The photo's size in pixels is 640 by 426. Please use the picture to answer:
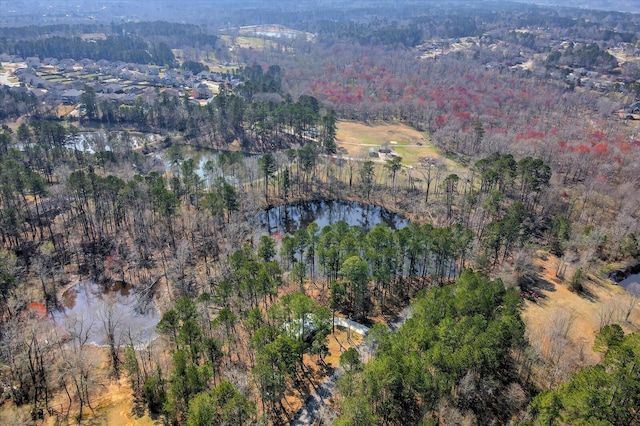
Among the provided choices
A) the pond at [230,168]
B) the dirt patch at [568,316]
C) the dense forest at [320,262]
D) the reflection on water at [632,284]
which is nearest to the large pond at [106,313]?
the dense forest at [320,262]

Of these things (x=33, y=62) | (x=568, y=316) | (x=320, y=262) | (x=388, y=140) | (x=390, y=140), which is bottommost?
(x=568, y=316)

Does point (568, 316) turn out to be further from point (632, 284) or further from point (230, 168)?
point (230, 168)

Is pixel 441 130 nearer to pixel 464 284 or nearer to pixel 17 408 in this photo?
pixel 464 284

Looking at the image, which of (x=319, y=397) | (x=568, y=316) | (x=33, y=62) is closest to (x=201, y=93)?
(x=33, y=62)

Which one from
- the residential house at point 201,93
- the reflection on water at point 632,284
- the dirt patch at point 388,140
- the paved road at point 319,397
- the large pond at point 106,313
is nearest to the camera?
the paved road at point 319,397

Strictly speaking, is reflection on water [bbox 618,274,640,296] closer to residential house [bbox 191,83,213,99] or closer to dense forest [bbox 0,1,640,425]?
dense forest [bbox 0,1,640,425]

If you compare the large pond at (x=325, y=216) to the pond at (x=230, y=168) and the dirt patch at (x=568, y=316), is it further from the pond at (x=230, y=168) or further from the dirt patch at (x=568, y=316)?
the dirt patch at (x=568, y=316)
